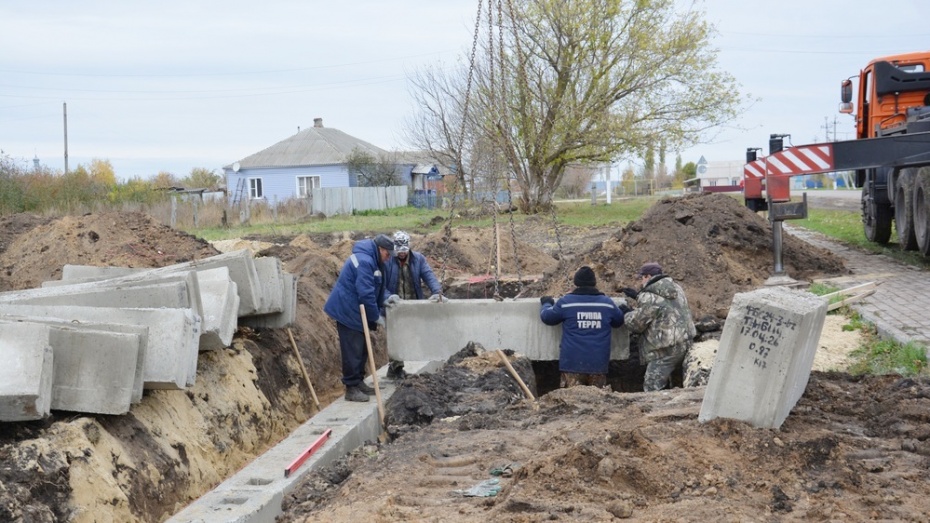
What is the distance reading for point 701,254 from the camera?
13.0 metres

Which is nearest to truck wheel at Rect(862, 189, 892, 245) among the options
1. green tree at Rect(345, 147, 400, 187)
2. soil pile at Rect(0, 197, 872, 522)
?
soil pile at Rect(0, 197, 872, 522)

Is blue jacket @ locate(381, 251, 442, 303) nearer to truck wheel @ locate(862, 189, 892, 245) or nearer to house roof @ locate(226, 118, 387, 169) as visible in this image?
truck wheel @ locate(862, 189, 892, 245)

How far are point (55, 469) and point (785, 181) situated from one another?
9730 mm

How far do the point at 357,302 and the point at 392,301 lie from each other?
736 mm

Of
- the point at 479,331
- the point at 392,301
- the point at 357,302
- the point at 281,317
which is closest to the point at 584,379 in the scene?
the point at 479,331

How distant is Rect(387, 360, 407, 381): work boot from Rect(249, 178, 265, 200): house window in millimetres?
44477

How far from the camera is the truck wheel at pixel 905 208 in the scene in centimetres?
1384

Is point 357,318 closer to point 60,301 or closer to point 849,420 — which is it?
point 60,301

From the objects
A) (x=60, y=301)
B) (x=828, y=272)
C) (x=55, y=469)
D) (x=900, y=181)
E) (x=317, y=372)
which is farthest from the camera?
(x=900, y=181)

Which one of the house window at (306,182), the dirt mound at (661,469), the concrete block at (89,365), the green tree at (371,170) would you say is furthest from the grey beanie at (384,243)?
the house window at (306,182)

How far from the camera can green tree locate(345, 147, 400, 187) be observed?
48.7m

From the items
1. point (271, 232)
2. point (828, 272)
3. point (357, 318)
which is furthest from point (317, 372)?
point (271, 232)

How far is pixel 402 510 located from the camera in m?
4.97

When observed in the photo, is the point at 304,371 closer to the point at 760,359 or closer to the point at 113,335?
the point at 113,335
